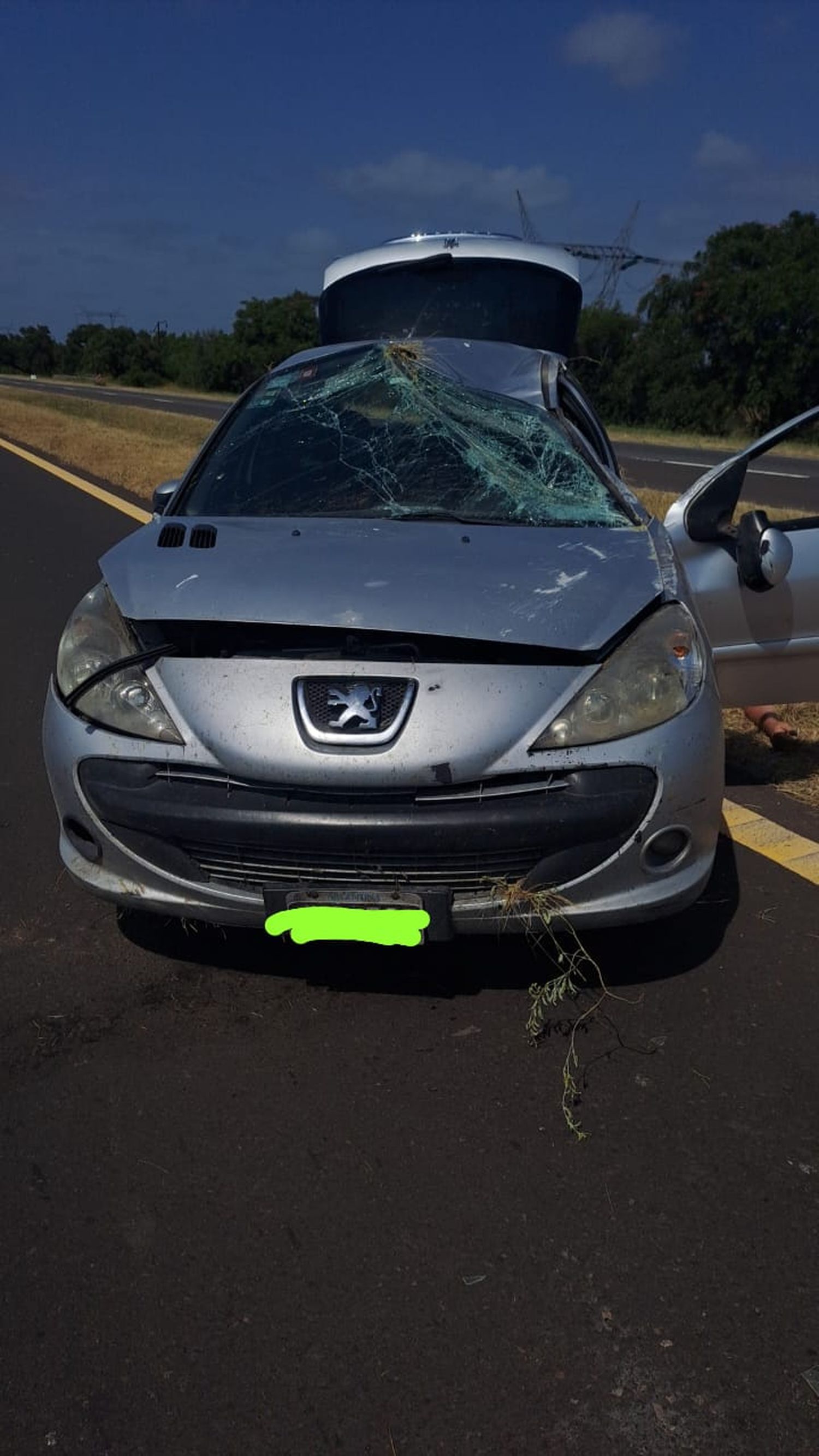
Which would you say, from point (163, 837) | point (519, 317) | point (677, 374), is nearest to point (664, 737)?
point (163, 837)

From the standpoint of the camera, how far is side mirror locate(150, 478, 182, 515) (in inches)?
163

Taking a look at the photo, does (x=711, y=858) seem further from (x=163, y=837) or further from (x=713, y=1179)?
(x=163, y=837)

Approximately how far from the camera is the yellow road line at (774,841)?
12.8 feet

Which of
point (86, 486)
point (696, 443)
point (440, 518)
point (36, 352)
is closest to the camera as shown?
point (440, 518)

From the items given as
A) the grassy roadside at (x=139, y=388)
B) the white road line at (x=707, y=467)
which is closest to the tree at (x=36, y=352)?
the grassy roadside at (x=139, y=388)

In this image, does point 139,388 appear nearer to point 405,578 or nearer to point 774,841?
point 774,841

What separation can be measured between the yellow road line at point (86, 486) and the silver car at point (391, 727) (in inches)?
280

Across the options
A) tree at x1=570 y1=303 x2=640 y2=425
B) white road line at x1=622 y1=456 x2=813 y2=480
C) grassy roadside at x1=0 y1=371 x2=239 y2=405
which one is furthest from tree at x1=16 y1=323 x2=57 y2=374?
white road line at x1=622 y1=456 x2=813 y2=480

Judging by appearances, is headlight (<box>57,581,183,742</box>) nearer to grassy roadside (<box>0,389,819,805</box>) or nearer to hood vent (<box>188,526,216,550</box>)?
hood vent (<box>188,526,216,550</box>)

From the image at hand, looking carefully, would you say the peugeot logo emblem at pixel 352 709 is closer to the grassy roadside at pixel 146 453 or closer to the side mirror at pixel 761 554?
the side mirror at pixel 761 554

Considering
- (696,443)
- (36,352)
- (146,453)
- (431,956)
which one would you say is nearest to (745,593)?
(431,956)

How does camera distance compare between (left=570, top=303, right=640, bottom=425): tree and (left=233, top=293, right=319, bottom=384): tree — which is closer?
(left=570, top=303, right=640, bottom=425): tree

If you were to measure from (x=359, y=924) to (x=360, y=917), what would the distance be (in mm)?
18

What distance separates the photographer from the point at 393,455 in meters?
4.07
